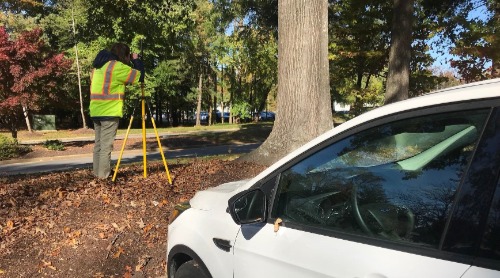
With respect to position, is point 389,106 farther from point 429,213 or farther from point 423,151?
point 429,213

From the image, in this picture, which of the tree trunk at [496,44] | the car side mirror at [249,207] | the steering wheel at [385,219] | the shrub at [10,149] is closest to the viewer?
the steering wheel at [385,219]

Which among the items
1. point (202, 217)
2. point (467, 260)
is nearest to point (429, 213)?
point (467, 260)

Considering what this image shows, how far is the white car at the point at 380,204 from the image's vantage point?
4.89 ft

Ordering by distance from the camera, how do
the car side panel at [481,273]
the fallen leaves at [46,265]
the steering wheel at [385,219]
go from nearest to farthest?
the car side panel at [481,273] < the steering wheel at [385,219] < the fallen leaves at [46,265]

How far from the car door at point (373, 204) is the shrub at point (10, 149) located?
18.1 metres

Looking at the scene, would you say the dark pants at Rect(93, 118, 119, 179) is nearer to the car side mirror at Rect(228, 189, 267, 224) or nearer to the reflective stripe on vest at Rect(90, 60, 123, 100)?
the reflective stripe on vest at Rect(90, 60, 123, 100)

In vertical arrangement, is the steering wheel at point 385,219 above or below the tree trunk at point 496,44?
below

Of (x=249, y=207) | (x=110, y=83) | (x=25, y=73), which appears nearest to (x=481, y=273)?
(x=249, y=207)

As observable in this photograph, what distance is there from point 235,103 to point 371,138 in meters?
47.5

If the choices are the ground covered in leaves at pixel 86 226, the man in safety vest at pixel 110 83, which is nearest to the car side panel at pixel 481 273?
the ground covered in leaves at pixel 86 226

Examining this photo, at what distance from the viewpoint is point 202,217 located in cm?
278

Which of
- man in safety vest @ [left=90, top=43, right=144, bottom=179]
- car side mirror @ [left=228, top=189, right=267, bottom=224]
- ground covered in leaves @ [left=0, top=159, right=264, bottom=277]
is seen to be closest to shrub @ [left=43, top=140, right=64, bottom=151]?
ground covered in leaves @ [left=0, top=159, right=264, bottom=277]

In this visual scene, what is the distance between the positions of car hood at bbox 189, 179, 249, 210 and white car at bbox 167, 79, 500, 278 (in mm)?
18

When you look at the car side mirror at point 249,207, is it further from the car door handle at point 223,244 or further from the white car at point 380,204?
the car door handle at point 223,244
